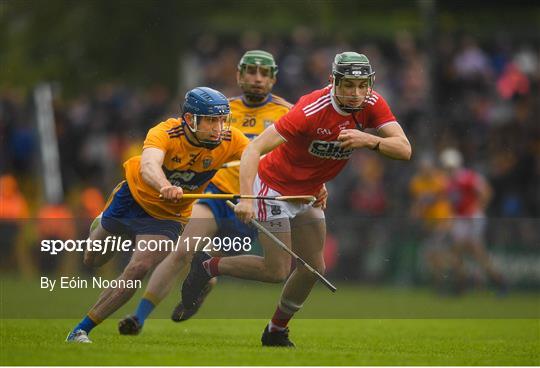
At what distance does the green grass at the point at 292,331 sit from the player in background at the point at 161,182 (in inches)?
12.0

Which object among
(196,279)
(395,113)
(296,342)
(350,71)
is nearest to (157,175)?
(196,279)

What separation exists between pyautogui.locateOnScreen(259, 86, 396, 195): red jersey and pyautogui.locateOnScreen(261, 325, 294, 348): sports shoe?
1.10m

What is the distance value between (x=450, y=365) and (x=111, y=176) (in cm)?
1292

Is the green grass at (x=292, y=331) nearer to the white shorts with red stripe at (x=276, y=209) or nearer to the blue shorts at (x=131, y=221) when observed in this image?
the blue shorts at (x=131, y=221)

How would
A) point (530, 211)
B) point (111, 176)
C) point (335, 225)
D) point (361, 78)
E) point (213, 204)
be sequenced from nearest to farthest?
1. point (361, 78)
2. point (213, 204)
3. point (335, 225)
4. point (530, 211)
5. point (111, 176)

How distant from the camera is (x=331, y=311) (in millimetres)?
11727

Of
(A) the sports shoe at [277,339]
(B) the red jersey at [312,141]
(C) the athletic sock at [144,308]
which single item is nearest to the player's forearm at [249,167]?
(B) the red jersey at [312,141]

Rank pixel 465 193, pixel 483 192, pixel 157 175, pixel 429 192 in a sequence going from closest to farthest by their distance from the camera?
pixel 157 175 < pixel 483 192 < pixel 465 193 < pixel 429 192

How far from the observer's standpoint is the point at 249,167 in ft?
31.3

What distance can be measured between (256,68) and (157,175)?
2.60 meters

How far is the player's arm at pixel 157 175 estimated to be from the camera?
9.42m

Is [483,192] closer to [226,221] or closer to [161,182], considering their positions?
[226,221]

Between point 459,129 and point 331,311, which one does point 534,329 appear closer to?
point 331,311

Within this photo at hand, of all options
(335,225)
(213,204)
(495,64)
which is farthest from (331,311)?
(495,64)
